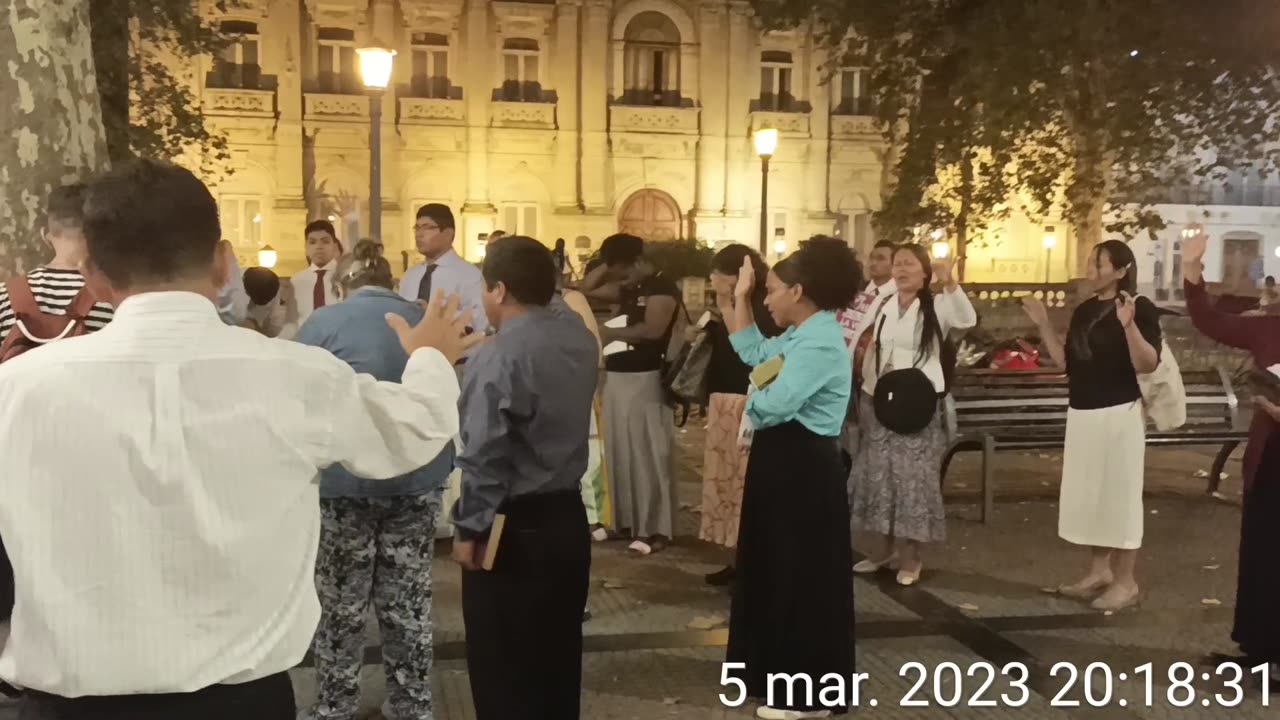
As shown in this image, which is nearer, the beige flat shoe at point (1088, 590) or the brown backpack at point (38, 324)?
the brown backpack at point (38, 324)

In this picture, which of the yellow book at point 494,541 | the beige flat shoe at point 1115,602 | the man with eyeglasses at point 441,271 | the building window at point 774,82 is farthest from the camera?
the building window at point 774,82

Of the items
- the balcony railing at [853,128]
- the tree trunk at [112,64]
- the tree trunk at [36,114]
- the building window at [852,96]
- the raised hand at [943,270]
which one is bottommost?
the raised hand at [943,270]

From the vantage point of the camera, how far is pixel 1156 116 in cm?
1994

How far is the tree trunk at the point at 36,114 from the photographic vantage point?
19.5 ft

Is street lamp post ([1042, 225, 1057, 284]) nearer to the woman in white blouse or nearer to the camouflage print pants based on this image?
the woman in white blouse

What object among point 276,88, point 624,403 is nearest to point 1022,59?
point 624,403

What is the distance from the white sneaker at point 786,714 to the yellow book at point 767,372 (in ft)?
4.65

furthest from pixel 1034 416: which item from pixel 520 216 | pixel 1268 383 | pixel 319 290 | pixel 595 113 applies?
pixel 595 113

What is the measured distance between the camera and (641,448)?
7.87 metres

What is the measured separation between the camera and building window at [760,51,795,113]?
35.8 metres

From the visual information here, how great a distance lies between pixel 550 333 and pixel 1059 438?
22.5ft

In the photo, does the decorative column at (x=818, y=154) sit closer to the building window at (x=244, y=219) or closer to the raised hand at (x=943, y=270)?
the building window at (x=244, y=219)

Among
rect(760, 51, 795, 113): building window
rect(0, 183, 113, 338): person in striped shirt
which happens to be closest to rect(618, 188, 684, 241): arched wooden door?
rect(760, 51, 795, 113): building window

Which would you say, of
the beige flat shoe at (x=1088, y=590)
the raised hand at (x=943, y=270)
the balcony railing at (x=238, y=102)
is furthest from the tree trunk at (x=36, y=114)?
the balcony railing at (x=238, y=102)
